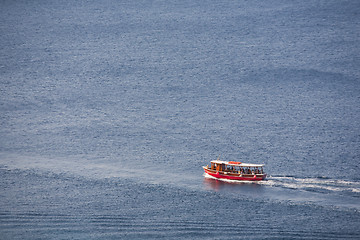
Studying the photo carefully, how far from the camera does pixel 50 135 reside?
260ft

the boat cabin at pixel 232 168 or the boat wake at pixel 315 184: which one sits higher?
the boat cabin at pixel 232 168

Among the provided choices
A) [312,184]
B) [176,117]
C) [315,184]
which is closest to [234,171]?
[312,184]

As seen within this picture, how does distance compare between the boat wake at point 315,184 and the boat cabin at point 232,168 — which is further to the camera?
the boat cabin at point 232,168

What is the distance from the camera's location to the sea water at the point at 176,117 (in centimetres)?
5016

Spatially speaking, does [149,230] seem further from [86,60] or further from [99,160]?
[86,60]

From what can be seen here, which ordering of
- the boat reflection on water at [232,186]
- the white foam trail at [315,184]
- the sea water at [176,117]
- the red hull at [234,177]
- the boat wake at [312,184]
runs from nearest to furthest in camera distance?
the sea water at [176,117]
the boat wake at [312,184]
the white foam trail at [315,184]
the boat reflection on water at [232,186]
the red hull at [234,177]

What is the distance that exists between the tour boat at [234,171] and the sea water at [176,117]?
1156 millimetres

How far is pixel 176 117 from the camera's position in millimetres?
87125

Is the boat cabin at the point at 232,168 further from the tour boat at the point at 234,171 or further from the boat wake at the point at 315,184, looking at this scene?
the boat wake at the point at 315,184

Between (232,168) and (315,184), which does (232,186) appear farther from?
(315,184)

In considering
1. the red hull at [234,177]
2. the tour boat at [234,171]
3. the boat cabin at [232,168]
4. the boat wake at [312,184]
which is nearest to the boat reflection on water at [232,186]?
the boat wake at [312,184]

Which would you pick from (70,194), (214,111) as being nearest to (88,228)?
(70,194)

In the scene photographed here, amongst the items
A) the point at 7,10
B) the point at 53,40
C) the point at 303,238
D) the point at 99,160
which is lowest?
the point at 303,238

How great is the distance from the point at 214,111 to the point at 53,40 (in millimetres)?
56085
